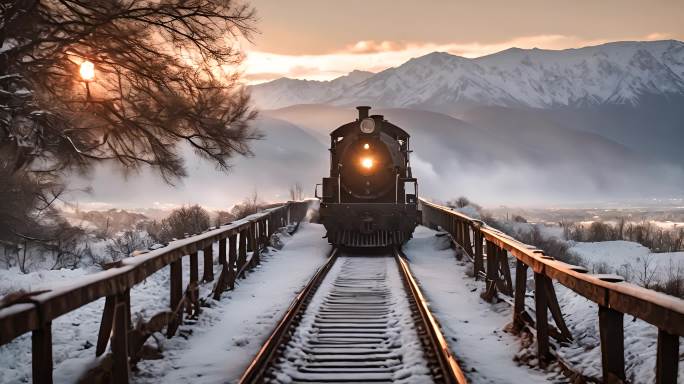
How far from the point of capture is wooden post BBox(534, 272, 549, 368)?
6770mm

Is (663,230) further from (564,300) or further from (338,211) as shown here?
(564,300)

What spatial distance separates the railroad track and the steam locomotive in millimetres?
5951

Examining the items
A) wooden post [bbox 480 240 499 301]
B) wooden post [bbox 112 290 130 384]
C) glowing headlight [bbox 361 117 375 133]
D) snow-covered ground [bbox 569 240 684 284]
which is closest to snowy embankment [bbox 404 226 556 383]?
wooden post [bbox 480 240 499 301]

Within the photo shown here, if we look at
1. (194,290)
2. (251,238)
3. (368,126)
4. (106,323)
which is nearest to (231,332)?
(194,290)

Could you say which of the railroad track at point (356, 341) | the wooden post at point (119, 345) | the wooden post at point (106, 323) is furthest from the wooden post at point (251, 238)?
the wooden post at point (119, 345)

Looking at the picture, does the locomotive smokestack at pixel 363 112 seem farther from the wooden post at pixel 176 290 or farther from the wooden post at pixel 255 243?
the wooden post at pixel 176 290

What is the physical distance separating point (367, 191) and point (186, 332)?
10.9 meters

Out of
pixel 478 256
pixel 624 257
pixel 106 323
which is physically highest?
pixel 106 323

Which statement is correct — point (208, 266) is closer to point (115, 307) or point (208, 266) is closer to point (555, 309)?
point (115, 307)

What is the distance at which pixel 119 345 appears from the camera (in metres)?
5.80

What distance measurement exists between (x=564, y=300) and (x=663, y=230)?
24972mm

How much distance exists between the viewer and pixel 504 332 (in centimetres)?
830

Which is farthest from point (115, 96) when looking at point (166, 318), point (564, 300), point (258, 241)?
point (564, 300)

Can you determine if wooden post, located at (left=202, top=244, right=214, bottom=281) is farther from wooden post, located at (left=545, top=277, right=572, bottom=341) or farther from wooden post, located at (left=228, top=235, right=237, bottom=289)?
wooden post, located at (left=545, top=277, right=572, bottom=341)
